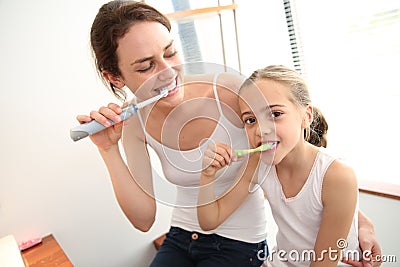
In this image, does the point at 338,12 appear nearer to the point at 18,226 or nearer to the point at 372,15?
the point at 372,15

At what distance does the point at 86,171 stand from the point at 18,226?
11.2 inches

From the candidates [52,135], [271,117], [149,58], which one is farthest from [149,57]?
[52,135]

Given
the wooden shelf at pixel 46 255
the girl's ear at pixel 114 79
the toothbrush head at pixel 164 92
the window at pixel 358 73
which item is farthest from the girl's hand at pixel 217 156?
the window at pixel 358 73

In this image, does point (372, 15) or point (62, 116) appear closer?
point (62, 116)

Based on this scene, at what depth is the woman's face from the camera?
0.65 m

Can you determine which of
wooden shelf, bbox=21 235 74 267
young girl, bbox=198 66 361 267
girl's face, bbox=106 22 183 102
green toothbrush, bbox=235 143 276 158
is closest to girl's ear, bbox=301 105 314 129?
young girl, bbox=198 66 361 267

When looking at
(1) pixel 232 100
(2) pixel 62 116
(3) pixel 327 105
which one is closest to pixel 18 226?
(2) pixel 62 116

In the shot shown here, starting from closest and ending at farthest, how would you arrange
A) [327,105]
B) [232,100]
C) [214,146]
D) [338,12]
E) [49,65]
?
[214,146], [232,100], [49,65], [338,12], [327,105]

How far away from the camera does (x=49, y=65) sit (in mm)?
1086

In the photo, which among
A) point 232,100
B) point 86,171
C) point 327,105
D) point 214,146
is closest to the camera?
point 214,146

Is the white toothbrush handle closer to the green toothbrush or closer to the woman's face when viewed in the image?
the woman's face

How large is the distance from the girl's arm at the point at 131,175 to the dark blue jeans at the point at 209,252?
0.11 metres

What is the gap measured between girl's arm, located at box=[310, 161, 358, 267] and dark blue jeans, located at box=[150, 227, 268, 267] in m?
0.20

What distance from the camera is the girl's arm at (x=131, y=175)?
750mm
